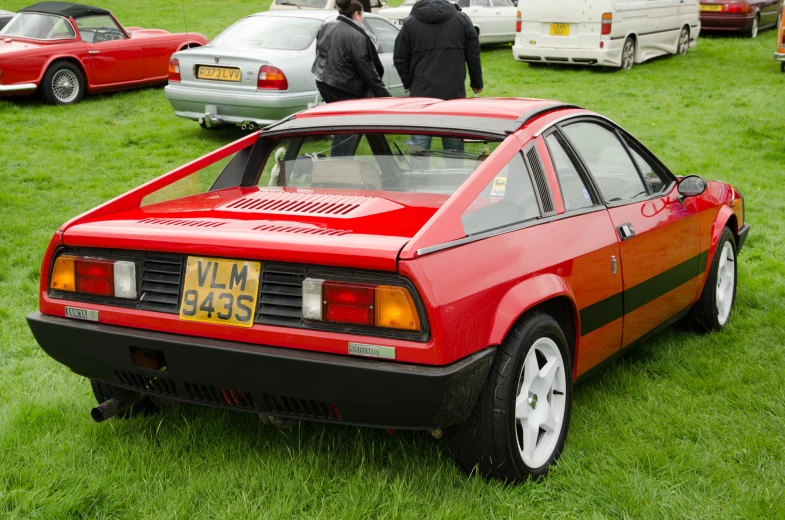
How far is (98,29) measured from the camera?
13266mm

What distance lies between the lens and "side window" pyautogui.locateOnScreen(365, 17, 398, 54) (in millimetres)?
11438

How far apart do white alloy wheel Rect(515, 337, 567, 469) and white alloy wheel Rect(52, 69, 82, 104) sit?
1081cm

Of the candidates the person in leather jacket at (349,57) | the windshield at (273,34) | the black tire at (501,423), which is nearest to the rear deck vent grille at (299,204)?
the black tire at (501,423)

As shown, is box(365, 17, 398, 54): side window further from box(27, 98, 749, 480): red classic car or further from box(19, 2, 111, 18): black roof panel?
box(27, 98, 749, 480): red classic car

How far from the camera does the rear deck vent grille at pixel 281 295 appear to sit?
9.89 feet

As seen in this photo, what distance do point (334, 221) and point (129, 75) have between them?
11.2 metres

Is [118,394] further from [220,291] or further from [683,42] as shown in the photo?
[683,42]

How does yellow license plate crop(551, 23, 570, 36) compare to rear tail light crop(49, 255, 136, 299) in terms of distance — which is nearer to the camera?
rear tail light crop(49, 255, 136, 299)

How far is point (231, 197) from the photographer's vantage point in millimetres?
3869

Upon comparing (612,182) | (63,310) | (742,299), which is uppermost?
(612,182)

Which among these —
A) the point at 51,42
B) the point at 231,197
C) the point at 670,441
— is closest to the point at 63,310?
the point at 231,197

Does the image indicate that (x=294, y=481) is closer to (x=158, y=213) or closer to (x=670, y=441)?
(x=158, y=213)

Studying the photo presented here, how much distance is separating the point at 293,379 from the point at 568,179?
59.6 inches

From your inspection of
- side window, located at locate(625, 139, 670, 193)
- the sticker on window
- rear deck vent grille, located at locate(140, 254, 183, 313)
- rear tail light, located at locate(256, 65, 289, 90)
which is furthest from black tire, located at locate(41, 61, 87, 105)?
the sticker on window
